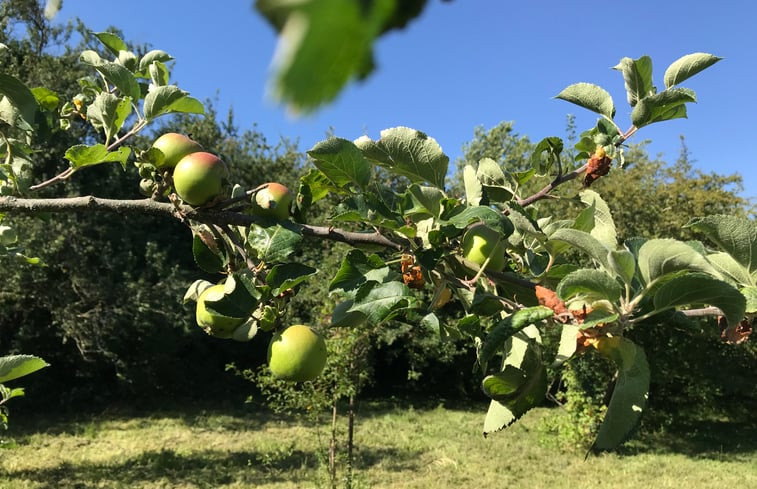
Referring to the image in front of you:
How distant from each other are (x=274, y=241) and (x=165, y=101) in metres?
0.52

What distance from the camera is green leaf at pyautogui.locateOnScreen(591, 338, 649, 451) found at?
663 mm

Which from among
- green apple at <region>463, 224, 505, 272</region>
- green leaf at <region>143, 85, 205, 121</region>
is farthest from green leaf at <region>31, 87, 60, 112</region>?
green apple at <region>463, 224, 505, 272</region>

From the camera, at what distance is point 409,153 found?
906 millimetres

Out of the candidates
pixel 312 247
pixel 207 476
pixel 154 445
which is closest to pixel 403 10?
pixel 207 476

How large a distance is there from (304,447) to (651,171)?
25.0 feet

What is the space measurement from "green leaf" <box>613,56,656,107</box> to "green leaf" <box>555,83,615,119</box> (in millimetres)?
52

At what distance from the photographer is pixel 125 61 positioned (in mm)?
1457

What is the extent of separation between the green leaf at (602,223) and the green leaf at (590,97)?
21cm

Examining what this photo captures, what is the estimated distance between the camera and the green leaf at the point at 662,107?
0.92 metres

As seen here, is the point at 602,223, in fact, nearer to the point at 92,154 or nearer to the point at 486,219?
the point at 486,219

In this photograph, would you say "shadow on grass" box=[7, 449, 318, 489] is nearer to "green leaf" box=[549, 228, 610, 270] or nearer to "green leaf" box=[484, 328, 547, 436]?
"green leaf" box=[484, 328, 547, 436]

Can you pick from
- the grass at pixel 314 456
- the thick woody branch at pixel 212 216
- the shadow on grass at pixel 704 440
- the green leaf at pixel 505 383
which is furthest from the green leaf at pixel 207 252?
the shadow on grass at pixel 704 440

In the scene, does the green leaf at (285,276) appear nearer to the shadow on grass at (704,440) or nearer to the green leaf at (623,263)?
the green leaf at (623,263)

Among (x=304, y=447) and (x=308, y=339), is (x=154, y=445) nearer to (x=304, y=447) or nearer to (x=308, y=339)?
(x=304, y=447)
